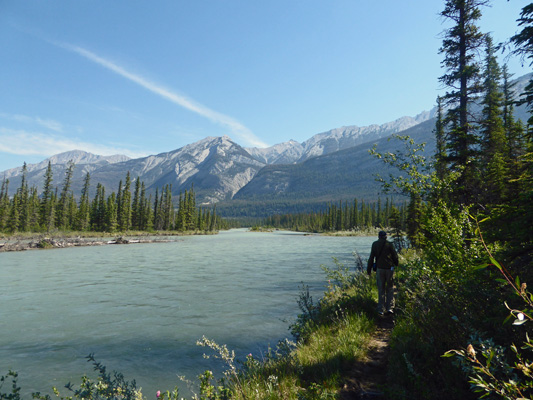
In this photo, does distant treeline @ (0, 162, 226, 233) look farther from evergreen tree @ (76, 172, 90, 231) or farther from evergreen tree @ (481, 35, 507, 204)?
evergreen tree @ (481, 35, 507, 204)

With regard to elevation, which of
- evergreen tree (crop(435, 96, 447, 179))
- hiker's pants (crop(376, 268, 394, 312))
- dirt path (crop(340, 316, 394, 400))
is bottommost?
dirt path (crop(340, 316, 394, 400))

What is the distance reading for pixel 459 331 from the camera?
14.8 ft

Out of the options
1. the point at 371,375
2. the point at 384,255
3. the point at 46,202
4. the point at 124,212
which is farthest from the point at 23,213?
the point at 371,375

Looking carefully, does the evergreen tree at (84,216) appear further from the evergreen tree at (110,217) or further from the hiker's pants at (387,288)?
the hiker's pants at (387,288)

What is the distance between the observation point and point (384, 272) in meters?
9.12

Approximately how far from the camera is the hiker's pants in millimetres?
8961

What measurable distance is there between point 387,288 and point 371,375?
4.20 metres

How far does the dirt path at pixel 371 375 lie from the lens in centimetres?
465

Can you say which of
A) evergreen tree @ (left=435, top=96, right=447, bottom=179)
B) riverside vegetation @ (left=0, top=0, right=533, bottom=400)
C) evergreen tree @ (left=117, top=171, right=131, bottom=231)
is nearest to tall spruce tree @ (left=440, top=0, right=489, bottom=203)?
evergreen tree @ (left=435, top=96, right=447, bottom=179)

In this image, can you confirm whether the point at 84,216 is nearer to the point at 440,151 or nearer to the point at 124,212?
the point at 124,212

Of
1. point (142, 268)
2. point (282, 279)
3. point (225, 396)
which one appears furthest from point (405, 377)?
point (142, 268)

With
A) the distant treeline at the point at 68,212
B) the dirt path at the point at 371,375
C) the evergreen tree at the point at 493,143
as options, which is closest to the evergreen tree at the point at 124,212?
the distant treeline at the point at 68,212

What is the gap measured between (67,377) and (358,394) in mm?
6813

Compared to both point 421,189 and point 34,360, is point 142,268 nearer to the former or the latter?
point 34,360
